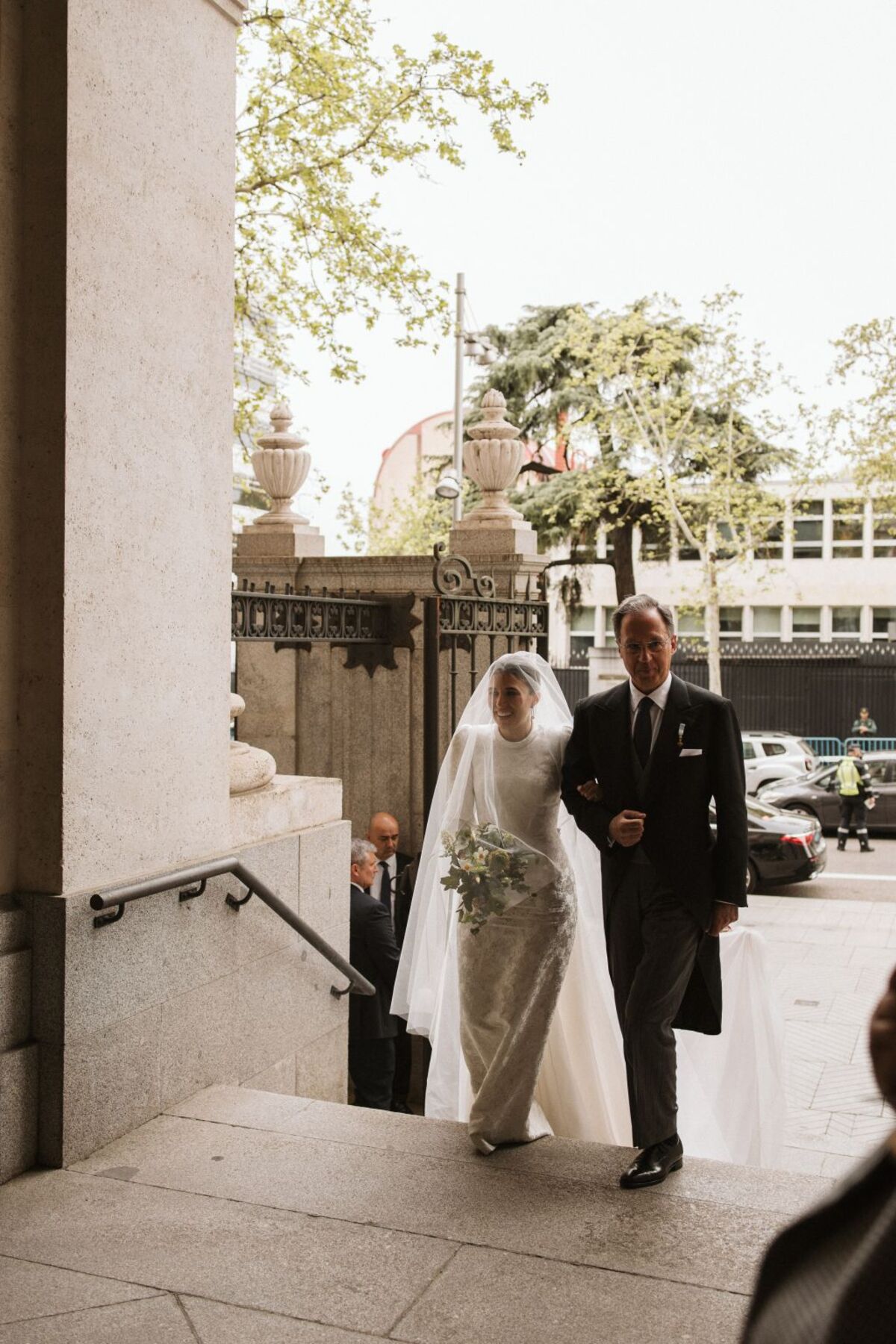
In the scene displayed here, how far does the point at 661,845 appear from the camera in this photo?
16.5 ft

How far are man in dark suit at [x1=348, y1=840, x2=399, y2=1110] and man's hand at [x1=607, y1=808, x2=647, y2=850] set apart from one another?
3312 mm

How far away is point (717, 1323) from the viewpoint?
3.60 meters

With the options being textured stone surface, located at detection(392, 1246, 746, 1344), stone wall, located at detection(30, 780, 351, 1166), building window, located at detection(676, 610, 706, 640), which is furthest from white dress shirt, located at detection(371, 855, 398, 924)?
building window, located at detection(676, 610, 706, 640)

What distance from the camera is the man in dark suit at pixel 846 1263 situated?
1.08 m

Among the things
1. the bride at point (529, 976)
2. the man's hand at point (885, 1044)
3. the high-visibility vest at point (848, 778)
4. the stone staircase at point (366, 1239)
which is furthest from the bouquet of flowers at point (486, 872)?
the high-visibility vest at point (848, 778)

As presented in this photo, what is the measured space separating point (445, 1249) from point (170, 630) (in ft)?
8.43

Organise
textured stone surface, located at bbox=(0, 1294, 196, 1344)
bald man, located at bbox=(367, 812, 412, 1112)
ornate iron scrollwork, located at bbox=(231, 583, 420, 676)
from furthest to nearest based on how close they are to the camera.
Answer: bald man, located at bbox=(367, 812, 412, 1112)
ornate iron scrollwork, located at bbox=(231, 583, 420, 676)
textured stone surface, located at bbox=(0, 1294, 196, 1344)

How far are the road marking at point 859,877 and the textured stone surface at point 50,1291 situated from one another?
1710 cm

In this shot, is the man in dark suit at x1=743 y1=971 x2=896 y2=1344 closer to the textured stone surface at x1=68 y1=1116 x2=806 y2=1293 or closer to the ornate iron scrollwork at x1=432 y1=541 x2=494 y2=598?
the textured stone surface at x1=68 y1=1116 x2=806 y2=1293

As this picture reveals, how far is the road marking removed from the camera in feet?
65.1

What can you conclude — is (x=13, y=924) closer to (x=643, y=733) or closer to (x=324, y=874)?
(x=324, y=874)

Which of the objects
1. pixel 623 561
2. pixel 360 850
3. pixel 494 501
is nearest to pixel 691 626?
pixel 623 561

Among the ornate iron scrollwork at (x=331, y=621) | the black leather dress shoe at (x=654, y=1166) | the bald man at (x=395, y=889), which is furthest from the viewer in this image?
the bald man at (x=395, y=889)

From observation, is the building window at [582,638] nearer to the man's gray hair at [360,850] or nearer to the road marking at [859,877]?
the road marking at [859,877]
